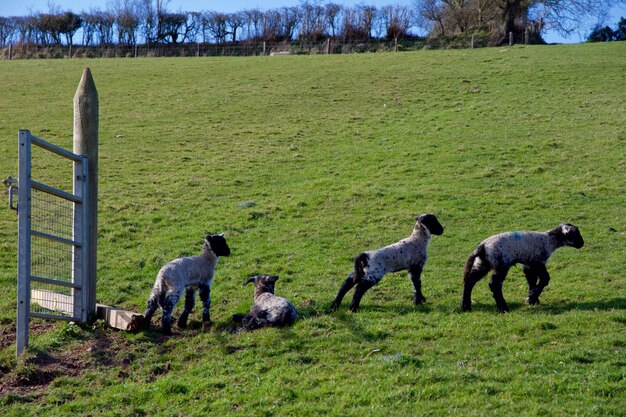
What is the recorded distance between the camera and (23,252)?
37.8 ft

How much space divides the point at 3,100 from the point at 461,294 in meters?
36.1

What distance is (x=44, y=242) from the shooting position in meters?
19.1

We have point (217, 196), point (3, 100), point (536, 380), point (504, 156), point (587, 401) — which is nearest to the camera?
point (587, 401)

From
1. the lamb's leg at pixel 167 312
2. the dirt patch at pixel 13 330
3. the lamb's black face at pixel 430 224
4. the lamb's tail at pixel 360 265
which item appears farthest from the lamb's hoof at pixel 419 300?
the dirt patch at pixel 13 330

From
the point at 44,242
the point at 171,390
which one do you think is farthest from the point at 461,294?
the point at 44,242

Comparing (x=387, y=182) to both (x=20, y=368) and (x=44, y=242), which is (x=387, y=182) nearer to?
(x=44, y=242)

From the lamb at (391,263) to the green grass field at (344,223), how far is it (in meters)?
0.36

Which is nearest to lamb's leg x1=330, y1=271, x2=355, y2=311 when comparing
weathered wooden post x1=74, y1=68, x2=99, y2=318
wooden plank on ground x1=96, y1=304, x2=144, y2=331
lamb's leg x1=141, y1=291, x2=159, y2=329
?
lamb's leg x1=141, y1=291, x2=159, y2=329

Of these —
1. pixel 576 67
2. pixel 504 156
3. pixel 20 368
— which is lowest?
pixel 20 368

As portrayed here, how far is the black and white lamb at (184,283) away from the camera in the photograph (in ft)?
41.3

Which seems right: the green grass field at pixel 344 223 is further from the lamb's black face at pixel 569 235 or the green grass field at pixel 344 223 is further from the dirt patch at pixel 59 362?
the lamb's black face at pixel 569 235

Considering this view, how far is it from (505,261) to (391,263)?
2.00 m

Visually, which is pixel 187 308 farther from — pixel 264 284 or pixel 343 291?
pixel 343 291

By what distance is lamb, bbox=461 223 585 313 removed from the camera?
1313 centimetres
